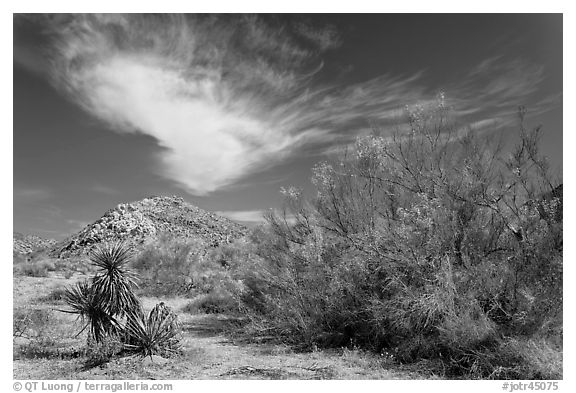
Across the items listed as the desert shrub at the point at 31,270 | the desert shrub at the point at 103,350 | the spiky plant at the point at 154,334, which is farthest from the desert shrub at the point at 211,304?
the desert shrub at the point at 31,270

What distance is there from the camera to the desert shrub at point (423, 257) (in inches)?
325

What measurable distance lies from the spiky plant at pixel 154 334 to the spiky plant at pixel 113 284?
35 cm

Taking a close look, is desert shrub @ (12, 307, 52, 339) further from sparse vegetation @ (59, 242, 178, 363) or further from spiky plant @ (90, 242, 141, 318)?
spiky plant @ (90, 242, 141, 318)

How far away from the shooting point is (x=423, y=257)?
920 cm

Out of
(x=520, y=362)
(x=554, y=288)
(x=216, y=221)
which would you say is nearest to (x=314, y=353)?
(x=520, y=362)

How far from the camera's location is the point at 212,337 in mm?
12297

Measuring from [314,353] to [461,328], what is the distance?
3.33 meters

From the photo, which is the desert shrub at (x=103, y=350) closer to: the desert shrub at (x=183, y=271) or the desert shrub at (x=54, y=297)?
the desert shrub at (x=183, y=271)

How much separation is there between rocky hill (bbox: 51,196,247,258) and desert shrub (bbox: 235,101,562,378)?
24086mm

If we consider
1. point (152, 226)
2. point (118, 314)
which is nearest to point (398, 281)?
point (118, 314)

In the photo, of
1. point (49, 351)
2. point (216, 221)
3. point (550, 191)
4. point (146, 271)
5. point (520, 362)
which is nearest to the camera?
point (520, 362)

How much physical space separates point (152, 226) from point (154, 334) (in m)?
31.3

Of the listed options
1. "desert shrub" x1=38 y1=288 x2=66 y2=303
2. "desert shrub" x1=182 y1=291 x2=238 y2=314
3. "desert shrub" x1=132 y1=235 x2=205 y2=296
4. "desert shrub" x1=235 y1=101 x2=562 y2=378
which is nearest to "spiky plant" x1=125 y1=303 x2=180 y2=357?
"desert shrub" x1=235 y1=101 x2=562 y2=378
